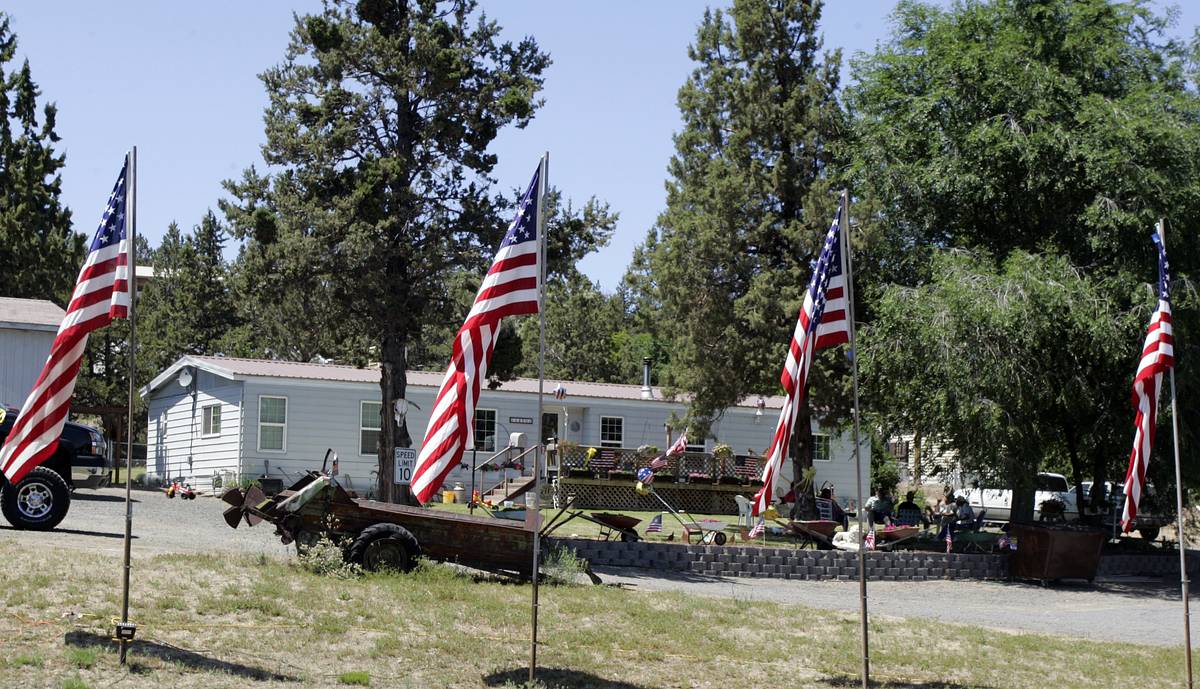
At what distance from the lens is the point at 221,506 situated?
26.2 meters

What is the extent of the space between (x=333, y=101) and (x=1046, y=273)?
40.8ft

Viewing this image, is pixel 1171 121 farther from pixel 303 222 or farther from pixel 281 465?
pixel 281 465

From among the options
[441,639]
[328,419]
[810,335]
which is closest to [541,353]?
[810,335]

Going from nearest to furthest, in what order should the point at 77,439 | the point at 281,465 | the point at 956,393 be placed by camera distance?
the point at 77,439
the point at 956,393
the point at 281,465

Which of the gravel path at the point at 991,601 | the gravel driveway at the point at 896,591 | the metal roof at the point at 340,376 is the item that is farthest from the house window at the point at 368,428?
the gravel path at the point at 991,601

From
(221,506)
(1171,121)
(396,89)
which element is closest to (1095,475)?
(1171,121)

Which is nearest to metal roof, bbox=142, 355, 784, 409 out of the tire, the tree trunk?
the tree trunk

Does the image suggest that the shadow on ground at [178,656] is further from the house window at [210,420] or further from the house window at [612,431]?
the house window at [612,431]

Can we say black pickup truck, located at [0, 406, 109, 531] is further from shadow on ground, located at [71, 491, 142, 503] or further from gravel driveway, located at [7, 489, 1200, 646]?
shadow on ground, located at [71, 491, 142, 503]

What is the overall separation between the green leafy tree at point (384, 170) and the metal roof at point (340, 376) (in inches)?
303

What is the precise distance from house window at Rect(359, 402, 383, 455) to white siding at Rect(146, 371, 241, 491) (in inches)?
120

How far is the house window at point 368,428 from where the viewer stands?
3266cm

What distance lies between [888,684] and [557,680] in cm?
312

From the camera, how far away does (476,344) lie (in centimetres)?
1002
